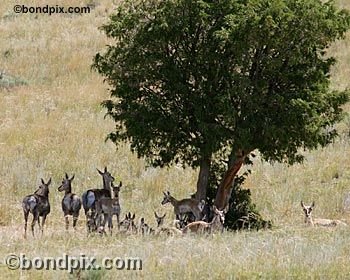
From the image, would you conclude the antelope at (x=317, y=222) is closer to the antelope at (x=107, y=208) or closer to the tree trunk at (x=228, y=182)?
the tree trunk at (x=228, y=182)

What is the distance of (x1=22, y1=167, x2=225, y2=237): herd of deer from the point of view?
1563cm

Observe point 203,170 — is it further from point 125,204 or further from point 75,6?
point 75,6

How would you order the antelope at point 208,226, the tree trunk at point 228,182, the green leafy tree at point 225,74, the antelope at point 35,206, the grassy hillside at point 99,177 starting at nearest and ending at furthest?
the grassy hillside at point 99,177 < the antelope at point 208,226 < the green leafy tree at point 225,74 < the antelope at point 35,206 < the tree trunk at point 228,182

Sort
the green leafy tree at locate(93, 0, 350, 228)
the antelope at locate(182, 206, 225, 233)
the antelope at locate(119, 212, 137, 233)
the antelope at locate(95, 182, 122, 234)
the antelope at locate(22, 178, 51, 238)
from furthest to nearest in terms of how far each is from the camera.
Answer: the antelope at locate(95, 182, 122, 234) < the antelope at locate(22, 178, 51, 238) < the green leafy tree at locate(93, 0, 350, 228) < the antelope at locate(119, 212, 137, 233) < the antelope at locate(182, 206, 225, 233)

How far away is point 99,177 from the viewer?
918 inches

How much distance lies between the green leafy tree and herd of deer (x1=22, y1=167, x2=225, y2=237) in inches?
44.4

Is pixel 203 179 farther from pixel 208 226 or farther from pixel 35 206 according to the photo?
pixel 35 206

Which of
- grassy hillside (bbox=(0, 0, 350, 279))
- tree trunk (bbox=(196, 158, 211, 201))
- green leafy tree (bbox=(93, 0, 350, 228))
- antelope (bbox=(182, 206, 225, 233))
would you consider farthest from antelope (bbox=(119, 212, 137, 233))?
tree trunk (bbox=(196, 158, 211, 201))

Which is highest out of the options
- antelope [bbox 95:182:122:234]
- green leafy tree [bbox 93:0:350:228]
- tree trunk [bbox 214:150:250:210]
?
green leafy tree [bbox 93:0:350:228]

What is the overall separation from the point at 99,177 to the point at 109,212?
701 centimetres

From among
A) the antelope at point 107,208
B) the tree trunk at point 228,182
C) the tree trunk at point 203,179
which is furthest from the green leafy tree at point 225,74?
the antelope at point 107,208

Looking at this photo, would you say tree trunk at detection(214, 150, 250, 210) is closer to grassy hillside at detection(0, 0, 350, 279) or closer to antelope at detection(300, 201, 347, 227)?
grassy hillside at detection(0, 0, 350, 279)

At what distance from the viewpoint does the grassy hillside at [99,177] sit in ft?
38.8

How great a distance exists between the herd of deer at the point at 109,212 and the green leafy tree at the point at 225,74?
113 cm
